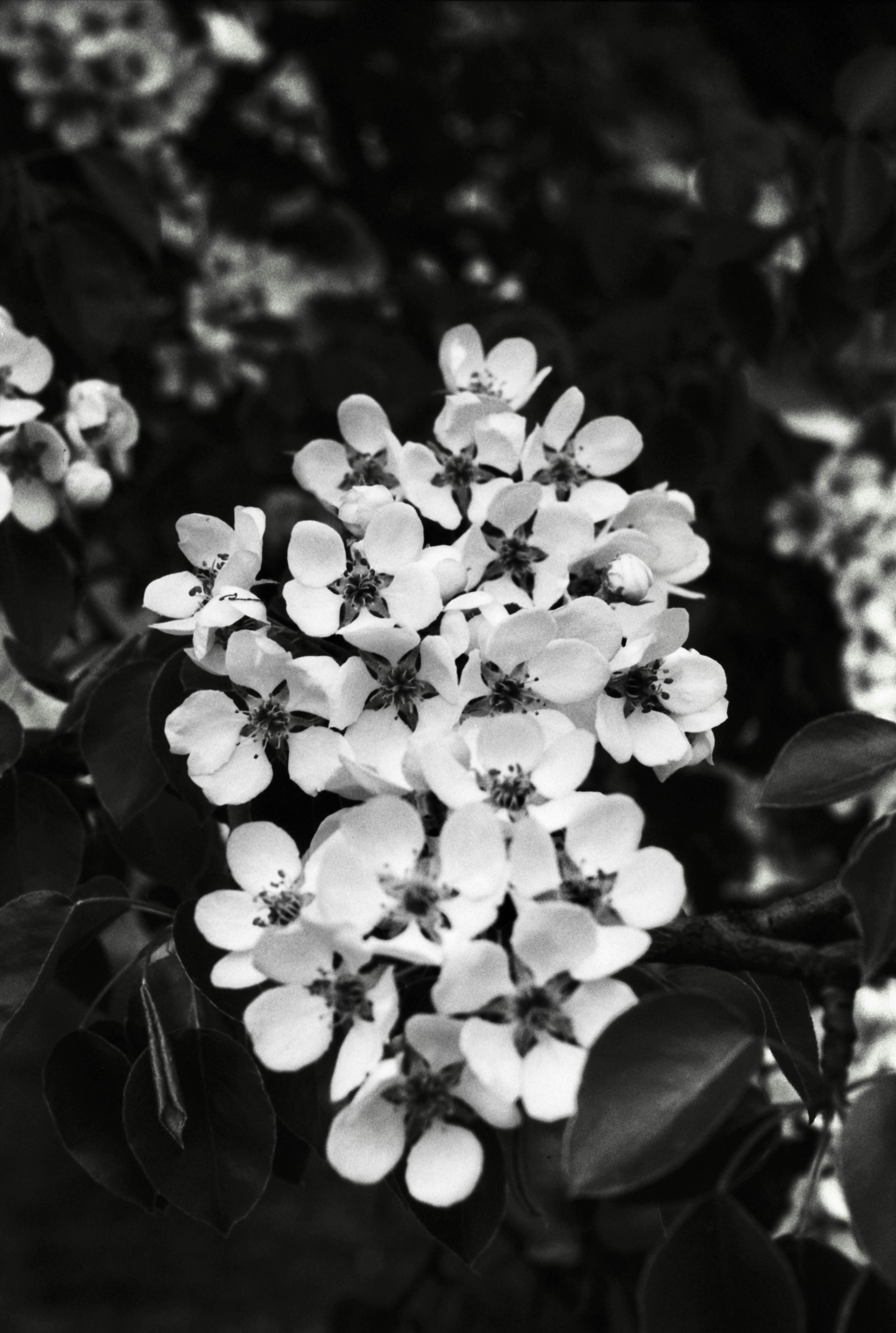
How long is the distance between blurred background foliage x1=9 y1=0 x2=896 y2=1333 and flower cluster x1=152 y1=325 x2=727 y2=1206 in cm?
24

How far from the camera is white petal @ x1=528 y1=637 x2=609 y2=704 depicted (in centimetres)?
94

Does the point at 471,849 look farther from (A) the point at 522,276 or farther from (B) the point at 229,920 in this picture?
(A) the point at 522,276

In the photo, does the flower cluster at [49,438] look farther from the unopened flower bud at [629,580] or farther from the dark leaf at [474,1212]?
the dark leaf at [474,1212]

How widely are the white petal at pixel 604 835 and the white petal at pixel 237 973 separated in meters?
0.22

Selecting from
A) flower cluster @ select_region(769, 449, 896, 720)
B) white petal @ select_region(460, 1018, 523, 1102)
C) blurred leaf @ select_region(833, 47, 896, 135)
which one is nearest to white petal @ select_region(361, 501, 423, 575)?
white petal @ select_region(460, 1018, 523, 1102)

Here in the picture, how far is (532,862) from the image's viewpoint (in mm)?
806

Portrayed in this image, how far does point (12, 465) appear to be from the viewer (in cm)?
130

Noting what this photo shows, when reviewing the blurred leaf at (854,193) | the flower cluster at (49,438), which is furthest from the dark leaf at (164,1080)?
the blurred leaf at (854,193)

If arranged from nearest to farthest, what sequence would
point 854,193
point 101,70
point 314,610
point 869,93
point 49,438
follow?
point 314,610, point 49,438, point 854,193, point 869,93, point 101,70

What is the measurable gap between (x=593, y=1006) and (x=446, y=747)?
188 millimetres

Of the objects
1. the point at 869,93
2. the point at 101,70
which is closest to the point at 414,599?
the point at 869,93

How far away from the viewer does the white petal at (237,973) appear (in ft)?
2.97

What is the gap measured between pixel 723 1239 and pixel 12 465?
0.91m

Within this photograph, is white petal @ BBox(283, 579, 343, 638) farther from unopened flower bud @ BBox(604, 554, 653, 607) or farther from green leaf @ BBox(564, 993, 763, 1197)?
green leaf @ BBox(564, 993, 763, 1197)
